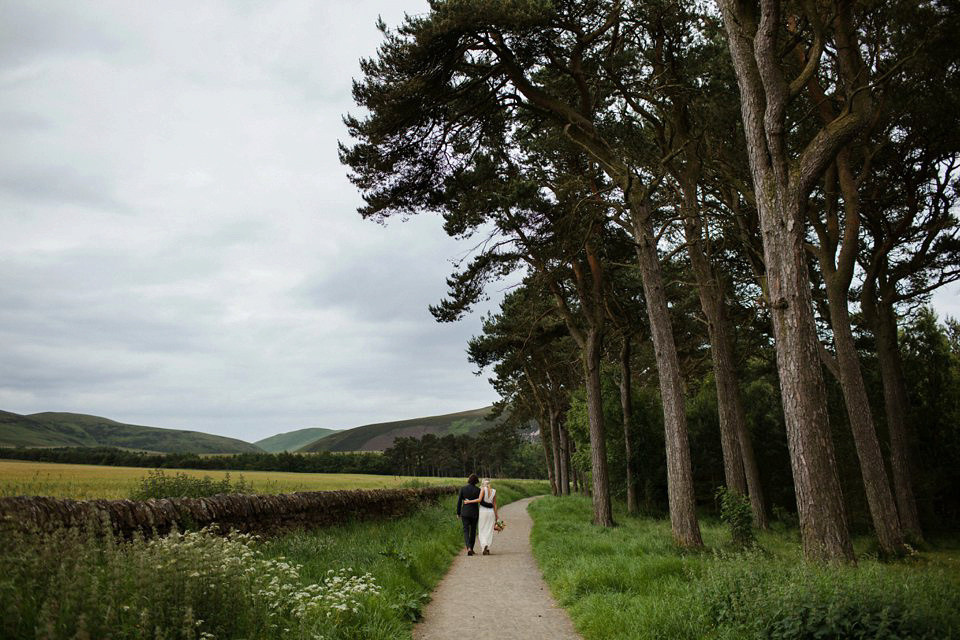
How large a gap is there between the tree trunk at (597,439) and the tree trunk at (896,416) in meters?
7.66

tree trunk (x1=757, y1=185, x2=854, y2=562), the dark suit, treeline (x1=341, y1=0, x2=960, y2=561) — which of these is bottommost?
the dark suit

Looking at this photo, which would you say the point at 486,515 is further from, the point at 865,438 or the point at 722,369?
the point at 865,438

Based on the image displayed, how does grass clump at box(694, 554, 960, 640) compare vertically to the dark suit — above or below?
above

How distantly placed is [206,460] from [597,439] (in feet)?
123

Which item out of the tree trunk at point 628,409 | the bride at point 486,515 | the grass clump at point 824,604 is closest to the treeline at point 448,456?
the tree trunk at point 628,409

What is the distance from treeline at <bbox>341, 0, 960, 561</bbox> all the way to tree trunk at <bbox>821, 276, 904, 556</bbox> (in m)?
0.05

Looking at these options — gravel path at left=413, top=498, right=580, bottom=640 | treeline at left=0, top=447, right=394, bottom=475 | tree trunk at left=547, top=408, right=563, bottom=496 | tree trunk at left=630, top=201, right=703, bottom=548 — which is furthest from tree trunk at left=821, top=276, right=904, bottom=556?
treeline at left=0, top=447, right=394, bottom=475

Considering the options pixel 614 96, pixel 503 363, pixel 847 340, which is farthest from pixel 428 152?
pixel 503 363

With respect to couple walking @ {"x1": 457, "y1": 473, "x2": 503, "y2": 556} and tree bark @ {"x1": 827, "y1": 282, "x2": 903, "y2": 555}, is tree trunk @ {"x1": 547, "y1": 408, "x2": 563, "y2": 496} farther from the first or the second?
tree bark @ {"x1": 827, "y1": 282, "x2": 903, "y2": 555}

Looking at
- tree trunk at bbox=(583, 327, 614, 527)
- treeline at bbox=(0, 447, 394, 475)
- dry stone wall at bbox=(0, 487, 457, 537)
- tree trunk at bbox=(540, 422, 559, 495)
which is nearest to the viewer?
dry stone wall at bbox=(0, 487, 457, 537)

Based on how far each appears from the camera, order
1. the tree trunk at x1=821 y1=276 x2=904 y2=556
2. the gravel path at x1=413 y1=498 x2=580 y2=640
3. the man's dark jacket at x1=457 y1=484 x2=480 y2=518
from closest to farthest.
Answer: the gravel path at x1=413 y1=498 x2=580 y2=640 < the tree trunk at x1=821 y1=276 x2=904 y2=556 < the man's dark jacket at x1=457 y1=484 x2=480 y2=518

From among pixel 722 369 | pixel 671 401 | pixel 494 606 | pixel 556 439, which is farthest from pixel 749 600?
pixel 556 439

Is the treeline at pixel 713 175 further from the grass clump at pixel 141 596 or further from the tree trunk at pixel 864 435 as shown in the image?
the grass clump at pixel 141 596

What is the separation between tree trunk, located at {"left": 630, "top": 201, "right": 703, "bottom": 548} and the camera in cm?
1073
